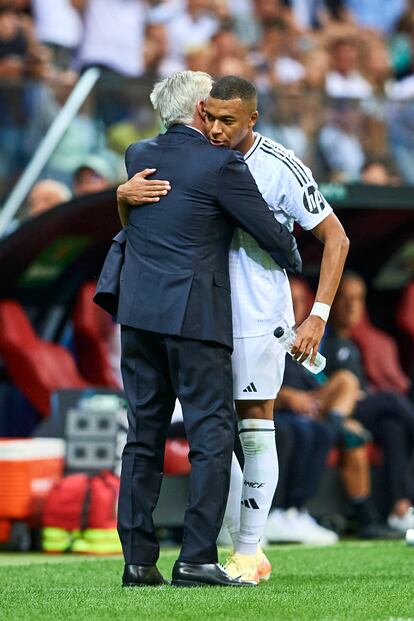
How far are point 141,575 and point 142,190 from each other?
1547mm

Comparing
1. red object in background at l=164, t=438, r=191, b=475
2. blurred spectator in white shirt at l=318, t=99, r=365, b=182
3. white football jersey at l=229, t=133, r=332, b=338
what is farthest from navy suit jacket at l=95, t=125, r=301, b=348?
blurred spectator in white shirt at l=318, t=99, r=365, b=182

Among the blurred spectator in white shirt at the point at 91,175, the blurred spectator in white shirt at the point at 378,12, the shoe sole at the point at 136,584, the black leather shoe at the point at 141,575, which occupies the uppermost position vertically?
the blurred spectator in white shirt at the point at 378,12

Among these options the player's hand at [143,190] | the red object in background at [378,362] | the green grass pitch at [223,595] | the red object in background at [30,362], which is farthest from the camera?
the red object in background at [378,362]

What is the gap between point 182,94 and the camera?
20.0 ft

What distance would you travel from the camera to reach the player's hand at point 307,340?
19.8 ft

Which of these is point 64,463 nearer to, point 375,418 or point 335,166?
point 375,418

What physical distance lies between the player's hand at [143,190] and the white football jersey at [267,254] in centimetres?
41

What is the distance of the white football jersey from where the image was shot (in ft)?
20.5

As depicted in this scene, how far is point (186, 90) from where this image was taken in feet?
19.9

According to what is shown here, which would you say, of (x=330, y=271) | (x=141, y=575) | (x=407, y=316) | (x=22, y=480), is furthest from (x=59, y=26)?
(x=141, y=575)

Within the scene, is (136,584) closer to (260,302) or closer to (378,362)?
(260,302)

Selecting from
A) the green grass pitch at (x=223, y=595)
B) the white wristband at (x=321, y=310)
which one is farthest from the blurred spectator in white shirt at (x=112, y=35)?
the white wristband at (x=321, y=310)

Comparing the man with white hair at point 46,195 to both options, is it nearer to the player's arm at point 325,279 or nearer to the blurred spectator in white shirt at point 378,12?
the player's arm at point 325,279

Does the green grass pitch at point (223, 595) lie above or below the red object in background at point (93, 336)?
below
